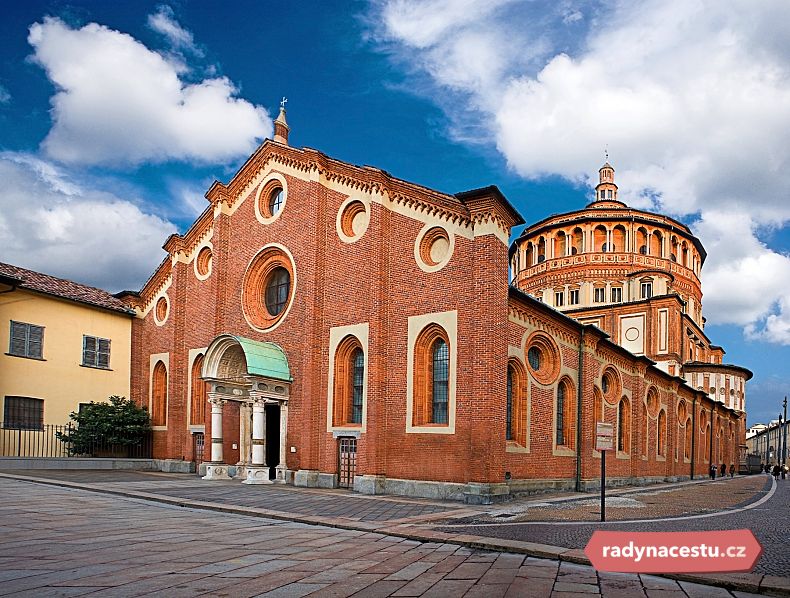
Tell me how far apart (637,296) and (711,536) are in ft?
142

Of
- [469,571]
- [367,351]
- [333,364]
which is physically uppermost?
→ [367,351]

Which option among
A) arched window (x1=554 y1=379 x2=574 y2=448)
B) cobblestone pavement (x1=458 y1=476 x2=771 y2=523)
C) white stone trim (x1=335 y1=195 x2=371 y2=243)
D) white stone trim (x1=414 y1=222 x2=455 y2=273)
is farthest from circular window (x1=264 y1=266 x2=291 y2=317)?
cobblestone pavement (x1=458 y1=476 x2=771 y2=523)

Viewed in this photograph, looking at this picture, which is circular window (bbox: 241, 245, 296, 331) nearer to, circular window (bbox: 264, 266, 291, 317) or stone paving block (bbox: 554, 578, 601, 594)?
circular window (bbox: 264, 266, 291, 317)

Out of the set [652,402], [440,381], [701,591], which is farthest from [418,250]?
[652,402]

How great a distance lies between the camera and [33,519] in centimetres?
1235

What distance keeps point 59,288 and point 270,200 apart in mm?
10717

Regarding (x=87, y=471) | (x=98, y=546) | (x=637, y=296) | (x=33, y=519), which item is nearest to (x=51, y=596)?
(x=98, y=546)

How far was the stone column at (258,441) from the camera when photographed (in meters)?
22.1

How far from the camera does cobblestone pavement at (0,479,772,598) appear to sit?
764 centimetres

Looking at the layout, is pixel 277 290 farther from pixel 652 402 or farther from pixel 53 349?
pixel 652 402

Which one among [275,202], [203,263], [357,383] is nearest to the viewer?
[357,383]

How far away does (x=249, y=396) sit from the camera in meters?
23.8

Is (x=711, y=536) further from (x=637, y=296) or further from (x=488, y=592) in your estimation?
(x=637, y=296)

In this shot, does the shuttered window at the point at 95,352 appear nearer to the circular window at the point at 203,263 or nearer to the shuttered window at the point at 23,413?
the shuttered window at the point at 23,413
